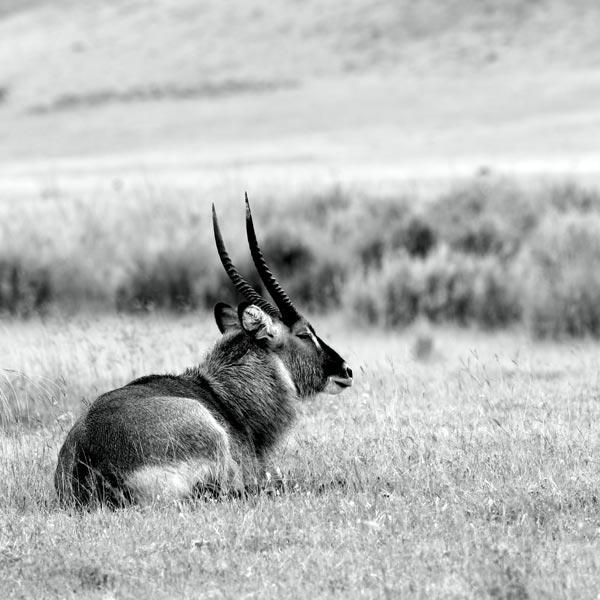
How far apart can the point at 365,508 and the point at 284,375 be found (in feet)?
A: 4.16

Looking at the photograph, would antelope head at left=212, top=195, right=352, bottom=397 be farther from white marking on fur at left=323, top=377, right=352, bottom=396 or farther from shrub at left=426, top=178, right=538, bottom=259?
shrub at left=426, top=178, right=538, bottom=259

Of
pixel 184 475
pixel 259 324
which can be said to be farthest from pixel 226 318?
pixel 184 475

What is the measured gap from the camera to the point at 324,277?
1541 cm

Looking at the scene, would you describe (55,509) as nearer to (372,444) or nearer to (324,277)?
(372,444)

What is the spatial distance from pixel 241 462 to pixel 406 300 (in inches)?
300

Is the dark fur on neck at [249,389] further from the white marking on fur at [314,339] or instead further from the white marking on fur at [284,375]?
the white marking on fur at [314,339]

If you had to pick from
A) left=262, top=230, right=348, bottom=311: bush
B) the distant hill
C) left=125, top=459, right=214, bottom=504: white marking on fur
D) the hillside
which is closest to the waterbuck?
left=125, top=459, right=214, bottom=504: white marking on fur

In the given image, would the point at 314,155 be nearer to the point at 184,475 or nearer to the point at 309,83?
the point at 309,83

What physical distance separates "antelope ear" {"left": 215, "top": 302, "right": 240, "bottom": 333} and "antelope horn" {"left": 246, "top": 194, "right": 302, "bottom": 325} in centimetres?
33

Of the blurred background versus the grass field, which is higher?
the grass field

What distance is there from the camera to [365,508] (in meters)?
6.36

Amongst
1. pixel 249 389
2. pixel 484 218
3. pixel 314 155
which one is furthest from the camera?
pixel 314 155

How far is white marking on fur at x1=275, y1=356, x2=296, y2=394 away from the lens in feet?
24.2

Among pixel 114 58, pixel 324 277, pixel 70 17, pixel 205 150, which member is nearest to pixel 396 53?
pixel 114 58
